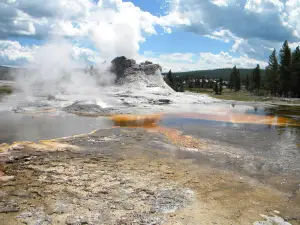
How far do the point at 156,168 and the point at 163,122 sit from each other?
402 inches

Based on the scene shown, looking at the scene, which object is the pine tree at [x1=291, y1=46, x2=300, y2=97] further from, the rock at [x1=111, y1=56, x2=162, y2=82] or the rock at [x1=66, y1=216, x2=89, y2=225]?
the rock at [x1=66, y1=216, x2=89, y2=225]

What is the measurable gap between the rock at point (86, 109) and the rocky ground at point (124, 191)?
11.4 meters

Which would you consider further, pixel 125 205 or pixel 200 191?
pixel 200 191

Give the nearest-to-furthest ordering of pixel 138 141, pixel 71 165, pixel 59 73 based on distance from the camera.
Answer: pixel 71 165 → pixel 138 141 → pixel 59 73

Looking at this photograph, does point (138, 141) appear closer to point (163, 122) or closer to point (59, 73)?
point (163, 122)

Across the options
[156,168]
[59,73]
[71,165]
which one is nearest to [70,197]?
[71,165]

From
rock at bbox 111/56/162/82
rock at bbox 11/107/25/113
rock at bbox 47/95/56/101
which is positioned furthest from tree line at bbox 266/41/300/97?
rock at bbox 11/107/25/113

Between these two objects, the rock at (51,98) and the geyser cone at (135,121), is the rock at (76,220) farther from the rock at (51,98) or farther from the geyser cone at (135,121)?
the rock at (51,98)

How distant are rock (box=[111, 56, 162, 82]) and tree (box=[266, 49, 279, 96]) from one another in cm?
2555

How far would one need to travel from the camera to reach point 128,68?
37.8m

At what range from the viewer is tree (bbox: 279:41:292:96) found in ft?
155

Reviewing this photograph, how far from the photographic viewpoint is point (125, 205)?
21.0 feet

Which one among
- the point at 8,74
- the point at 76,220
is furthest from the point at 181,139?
the point at 8,74

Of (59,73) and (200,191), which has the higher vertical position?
(59,73)
